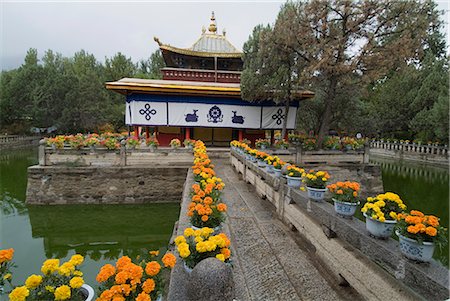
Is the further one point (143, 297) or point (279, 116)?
point (279, 116)

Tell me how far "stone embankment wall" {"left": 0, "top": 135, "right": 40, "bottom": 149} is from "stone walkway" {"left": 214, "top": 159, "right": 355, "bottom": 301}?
32128 mm

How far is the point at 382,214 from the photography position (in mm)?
2934

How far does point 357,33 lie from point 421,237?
11.8m

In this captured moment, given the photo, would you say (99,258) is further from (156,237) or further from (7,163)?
(7,163)

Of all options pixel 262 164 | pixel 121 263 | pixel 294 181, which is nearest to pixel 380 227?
pixel 294 181

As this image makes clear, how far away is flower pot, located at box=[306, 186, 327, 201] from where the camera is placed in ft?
14.2

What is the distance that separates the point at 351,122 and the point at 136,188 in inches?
864

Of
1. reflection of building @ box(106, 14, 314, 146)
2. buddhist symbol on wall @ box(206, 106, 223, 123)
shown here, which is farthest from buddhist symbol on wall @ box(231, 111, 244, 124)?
buddhist symbol on wall @ box(206, 106, 223, 123)

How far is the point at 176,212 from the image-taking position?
11.0 meters

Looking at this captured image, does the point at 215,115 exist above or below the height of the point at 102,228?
above

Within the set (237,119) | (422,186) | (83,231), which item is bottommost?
(83,231)

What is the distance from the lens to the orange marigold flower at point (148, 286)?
6.73ft

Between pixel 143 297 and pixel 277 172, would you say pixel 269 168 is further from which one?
pixel 143 297

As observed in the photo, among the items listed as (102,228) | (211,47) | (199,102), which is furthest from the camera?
(211,47)
